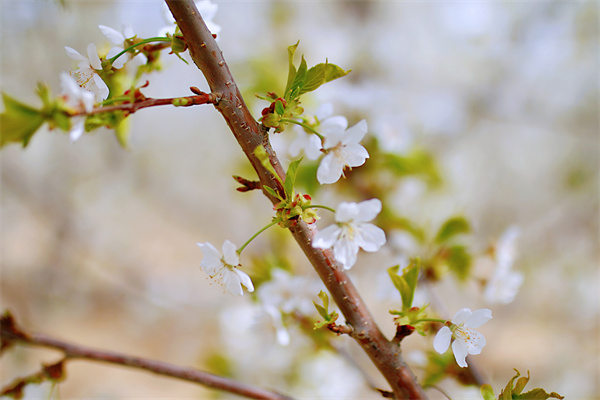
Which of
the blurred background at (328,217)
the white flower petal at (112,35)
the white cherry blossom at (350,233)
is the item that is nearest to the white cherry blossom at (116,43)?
the white flower petal at (112,35)

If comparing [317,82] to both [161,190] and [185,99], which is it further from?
[161,190]

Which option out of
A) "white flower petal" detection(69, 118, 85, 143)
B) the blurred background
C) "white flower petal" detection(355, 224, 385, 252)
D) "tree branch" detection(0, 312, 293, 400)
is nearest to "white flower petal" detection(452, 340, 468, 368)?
"white flower petal" detection(355, 224, 385, 252)

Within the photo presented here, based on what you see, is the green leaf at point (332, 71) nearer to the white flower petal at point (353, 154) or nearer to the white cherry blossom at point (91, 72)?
the white flower petal at point (353, 154)

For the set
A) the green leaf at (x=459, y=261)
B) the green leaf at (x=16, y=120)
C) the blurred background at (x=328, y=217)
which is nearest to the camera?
the green leaf at (x=16, y=120)

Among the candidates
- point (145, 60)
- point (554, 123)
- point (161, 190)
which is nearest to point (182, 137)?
point (161, 190)

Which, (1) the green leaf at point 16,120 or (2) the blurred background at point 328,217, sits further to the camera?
(2) the blurred background at point 328,217

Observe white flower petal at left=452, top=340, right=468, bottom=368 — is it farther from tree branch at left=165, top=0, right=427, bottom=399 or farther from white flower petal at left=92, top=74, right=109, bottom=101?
white flower petal at left=92, top=74, right=109, bottom=101

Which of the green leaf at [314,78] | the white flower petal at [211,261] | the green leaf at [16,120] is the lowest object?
the green leaf at [16,120]
